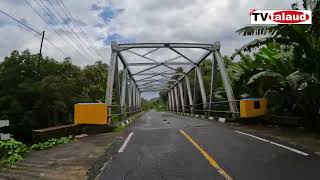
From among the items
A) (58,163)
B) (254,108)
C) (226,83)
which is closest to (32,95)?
(226,83)

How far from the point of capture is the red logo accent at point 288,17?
42.0ft

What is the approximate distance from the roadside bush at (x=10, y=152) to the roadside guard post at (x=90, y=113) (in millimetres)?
5547

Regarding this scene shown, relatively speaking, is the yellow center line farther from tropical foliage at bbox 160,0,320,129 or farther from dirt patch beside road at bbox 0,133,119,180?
tropical foliage at bbox 160,0,320,129

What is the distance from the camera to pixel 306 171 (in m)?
6.64

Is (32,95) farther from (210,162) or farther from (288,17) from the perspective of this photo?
(210,162)

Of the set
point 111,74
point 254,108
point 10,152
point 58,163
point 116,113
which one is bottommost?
point 58,163

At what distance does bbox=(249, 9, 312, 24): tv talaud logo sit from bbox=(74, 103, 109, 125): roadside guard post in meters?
7.03

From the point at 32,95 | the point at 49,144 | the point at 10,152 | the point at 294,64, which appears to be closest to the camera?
the point at 10,152

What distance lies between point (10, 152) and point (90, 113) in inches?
263

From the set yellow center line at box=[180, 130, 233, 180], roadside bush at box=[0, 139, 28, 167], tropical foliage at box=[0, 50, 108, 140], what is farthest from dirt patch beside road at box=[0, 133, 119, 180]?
tropical foliage at box=[0, 50, 108, 140]

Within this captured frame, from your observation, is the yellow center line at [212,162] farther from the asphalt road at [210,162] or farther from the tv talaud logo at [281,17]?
the tv talaud logo at [281,17]

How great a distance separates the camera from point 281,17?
13.5 m

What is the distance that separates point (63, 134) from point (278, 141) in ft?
24.2

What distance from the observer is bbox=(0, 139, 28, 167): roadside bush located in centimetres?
816
